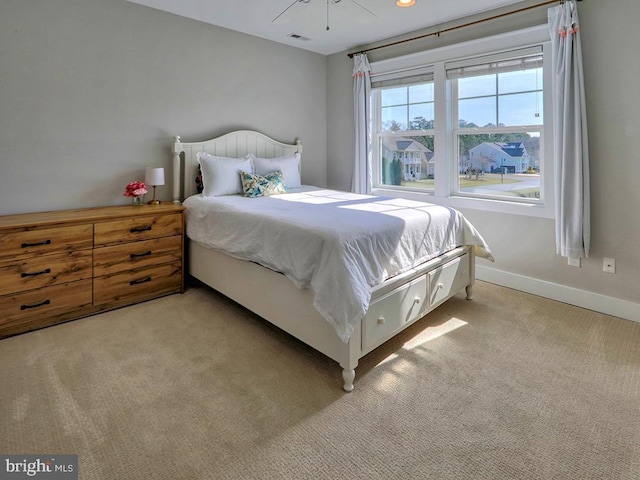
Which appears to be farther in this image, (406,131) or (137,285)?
(406,131)

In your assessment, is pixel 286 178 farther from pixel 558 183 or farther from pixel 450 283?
pixel 558 183

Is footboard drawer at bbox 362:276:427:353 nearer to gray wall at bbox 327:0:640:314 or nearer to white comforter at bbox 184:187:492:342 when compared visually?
white comforter at bbox 184:187:492:342

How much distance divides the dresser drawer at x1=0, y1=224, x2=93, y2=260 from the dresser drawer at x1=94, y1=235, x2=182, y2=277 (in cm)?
14

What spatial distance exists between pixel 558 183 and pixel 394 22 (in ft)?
6.90

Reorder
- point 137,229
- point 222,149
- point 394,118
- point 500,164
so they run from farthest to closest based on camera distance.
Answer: point 394,118
point 222,149
point 500,164
point 137,229

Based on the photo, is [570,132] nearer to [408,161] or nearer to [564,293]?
[564,293]

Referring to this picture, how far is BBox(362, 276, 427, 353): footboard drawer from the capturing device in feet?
6.60

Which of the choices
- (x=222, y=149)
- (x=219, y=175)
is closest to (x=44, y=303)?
(x=219, y=175)

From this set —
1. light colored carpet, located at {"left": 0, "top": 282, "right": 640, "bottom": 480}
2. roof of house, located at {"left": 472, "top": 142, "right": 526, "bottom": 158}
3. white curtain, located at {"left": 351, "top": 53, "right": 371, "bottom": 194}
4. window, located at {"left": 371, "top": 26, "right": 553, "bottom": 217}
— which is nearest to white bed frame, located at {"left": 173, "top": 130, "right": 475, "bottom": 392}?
light colored carpet, located at {"left": 0, "top": 282, "right": 640, "bottom": 480}

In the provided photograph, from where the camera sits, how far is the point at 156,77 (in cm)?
334

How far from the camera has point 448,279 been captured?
2.69 m

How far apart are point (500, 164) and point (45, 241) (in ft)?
12.1

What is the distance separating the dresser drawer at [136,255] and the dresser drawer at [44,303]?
6.7 inches

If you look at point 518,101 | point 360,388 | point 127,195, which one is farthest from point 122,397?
point 518,101
